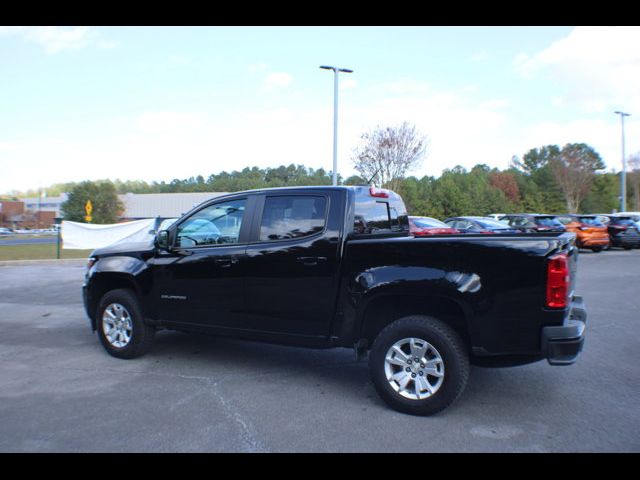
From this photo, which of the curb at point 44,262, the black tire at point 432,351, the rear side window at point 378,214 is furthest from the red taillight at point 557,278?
the curb at point 44,262

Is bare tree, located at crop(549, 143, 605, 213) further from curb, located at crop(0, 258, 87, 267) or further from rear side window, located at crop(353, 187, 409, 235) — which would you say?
rear side window, located at crop(353, 187, 409, 235)

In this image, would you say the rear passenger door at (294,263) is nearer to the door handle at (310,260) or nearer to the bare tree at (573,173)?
the door handle at (310,260)

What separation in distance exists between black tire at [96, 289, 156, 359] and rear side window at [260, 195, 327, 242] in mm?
1870

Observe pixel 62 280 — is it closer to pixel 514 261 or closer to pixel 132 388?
pixel 132 388

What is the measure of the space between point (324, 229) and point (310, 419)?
5.40ft

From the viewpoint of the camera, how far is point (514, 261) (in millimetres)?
3812

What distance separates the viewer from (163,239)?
5578 mm

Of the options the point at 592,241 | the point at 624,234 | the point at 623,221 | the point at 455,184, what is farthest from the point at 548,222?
the point at 455,184

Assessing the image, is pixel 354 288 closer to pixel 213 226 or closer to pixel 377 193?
pixel 377 193

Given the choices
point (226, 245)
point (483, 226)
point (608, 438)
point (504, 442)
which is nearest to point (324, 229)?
point (226, 245)

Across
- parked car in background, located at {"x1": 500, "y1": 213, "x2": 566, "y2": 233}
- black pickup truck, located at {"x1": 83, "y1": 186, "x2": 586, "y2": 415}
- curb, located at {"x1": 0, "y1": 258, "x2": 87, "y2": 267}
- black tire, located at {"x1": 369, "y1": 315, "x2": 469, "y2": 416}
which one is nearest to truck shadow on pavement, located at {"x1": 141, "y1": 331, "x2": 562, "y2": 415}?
black tire, located at {"x1": 369, "y1": 315, "x2": 469, "y2": 416}

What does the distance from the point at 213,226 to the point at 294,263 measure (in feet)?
3.82

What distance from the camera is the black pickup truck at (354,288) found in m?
3.84

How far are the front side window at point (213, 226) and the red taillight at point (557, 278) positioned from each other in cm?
291
